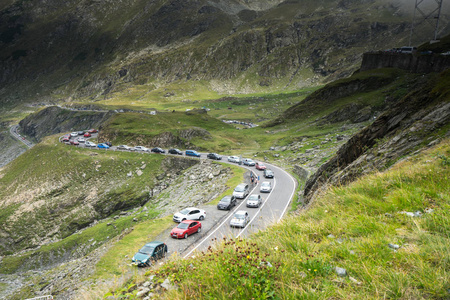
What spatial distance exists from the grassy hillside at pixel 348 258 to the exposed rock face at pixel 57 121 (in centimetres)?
13750

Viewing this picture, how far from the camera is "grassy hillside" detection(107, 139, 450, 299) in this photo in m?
3.69

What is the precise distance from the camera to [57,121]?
143m

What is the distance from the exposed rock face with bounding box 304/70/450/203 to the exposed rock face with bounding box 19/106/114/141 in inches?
5152

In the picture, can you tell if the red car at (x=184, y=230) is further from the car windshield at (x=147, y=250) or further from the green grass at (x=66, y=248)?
the green grass at (x=66, y=248)

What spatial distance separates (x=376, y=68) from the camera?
87.0 metres

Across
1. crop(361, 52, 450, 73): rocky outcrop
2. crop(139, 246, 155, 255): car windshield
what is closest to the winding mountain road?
crop(139, 246, 155, 255): car windshield

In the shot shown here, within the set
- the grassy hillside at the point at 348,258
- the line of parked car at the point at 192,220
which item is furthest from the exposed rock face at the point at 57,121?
the grassy hillside at the point at 348,258

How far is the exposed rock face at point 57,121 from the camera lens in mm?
131750

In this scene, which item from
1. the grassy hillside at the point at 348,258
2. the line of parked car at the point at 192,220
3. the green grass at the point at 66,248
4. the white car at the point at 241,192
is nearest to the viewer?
the grassy hillside at the point at 348,258

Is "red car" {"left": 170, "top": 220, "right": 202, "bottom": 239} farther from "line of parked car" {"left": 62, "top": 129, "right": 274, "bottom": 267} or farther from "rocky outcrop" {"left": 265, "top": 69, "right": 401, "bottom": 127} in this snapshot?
"rocky outcrop" {"left": 265, "top": 69, "right": 401, "bottom": 127}

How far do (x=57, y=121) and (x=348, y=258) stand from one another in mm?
170696

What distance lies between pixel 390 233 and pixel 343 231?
930 mm

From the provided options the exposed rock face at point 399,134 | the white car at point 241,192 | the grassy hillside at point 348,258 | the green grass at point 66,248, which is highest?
the grassy hillside at point 348,258

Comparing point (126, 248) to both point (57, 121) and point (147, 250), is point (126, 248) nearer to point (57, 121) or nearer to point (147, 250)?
point (147, 250)
